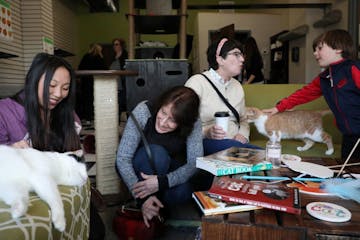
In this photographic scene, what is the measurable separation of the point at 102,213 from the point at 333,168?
1423 mm

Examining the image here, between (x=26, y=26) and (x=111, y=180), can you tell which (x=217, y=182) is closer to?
(x=111, y=180)

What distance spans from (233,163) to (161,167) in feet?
1.87

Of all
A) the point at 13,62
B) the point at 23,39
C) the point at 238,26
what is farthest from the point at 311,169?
the point at 238,26

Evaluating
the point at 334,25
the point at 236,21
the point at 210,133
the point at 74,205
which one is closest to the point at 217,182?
the point at 74,205

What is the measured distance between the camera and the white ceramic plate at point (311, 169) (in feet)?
3.83

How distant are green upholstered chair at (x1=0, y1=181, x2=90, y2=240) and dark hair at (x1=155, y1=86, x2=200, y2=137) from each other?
673 mm

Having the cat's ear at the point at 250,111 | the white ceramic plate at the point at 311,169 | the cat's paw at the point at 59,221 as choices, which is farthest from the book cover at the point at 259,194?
the cat's ear at the point at 250,111

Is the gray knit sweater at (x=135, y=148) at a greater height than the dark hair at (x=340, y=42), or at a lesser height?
lesser

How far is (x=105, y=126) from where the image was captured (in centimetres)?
213

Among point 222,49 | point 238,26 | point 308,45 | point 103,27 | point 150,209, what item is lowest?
point 150,209

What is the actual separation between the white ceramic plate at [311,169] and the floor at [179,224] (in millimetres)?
→ 623

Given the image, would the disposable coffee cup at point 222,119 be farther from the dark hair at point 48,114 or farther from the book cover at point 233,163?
the dark hair at point 48,114

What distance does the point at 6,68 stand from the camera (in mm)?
4141

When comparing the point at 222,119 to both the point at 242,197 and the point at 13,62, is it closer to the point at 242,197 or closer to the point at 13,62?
the point at 242,197
